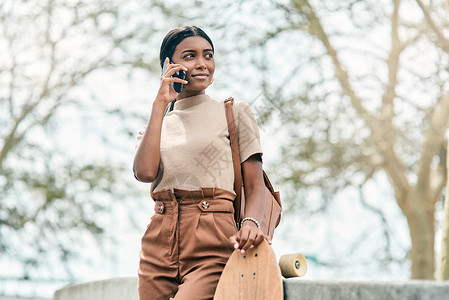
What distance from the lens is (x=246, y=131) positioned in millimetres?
2938

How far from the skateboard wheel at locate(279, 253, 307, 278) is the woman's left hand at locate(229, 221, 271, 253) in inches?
6.9

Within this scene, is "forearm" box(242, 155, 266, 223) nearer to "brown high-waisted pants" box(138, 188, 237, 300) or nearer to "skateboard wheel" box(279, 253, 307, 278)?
"brown high-waisted pants" box(138, 188, 237, 300)

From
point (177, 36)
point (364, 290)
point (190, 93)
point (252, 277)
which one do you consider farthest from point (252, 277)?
point (177, 36)

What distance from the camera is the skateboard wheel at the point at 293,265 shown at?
2.84 meters

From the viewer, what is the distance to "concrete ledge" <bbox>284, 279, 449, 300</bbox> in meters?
2.41

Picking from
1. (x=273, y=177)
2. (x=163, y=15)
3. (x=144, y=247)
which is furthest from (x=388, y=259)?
(x=144, y=247)

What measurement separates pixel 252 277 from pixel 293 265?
0.20 meters

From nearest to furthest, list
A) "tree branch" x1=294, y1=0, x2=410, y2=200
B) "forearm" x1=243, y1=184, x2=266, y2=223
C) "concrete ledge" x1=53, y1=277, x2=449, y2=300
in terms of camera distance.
Result: "concrete ledge" x1=53, y1=277, x2=449, y2=300 < "forearm" x1=243, y1=184, x2=266, y2=223 < "tree branch" x1=294, y1=0, x2=410, y2=200

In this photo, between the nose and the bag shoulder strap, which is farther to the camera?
the nose

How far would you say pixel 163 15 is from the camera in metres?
12.1

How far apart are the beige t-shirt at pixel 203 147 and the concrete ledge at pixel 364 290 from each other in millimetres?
487

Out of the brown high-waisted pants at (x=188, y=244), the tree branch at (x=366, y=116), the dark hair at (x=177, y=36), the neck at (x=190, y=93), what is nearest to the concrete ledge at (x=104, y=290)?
the brown high-waisted pants at (x=188, y=244)

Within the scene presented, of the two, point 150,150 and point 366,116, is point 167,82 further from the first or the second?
point 366,116

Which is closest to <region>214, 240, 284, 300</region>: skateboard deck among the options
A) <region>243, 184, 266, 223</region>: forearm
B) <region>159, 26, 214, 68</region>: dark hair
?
<region>243, 184, 266, 223</region>: forearm
